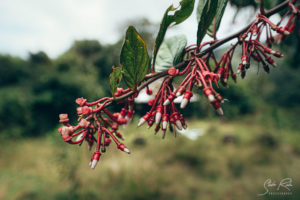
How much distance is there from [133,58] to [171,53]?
22 centimetres

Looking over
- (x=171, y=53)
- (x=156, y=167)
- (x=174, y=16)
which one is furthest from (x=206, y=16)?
(x=156, y=167)

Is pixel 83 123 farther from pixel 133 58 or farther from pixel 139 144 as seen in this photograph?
pixel 139 144

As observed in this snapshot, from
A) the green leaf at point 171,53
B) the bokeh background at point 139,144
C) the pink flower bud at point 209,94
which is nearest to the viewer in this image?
the pink flower bud at point 209,94

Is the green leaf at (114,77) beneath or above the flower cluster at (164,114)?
above

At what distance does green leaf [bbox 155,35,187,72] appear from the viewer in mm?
501

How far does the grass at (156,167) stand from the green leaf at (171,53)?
3520 millimetres

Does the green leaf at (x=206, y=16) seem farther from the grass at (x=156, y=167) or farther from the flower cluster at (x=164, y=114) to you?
the grass at (x=156, y=167)

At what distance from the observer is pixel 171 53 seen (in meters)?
0.60

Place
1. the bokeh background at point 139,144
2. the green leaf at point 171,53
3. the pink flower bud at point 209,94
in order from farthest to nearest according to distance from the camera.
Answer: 1. the bokeh background at point 139,144
2. the green leaf at point 171,53
3. the pink flower bud at point 209,94

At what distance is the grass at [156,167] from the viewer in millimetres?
4324

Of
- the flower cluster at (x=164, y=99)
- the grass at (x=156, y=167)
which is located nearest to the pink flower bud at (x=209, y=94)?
the flower cluster at (x=164, y=99)

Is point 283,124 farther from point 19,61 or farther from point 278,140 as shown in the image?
point 19,61

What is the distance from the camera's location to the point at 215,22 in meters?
0.56

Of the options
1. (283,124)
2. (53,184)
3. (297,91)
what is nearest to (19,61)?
(53,184)
